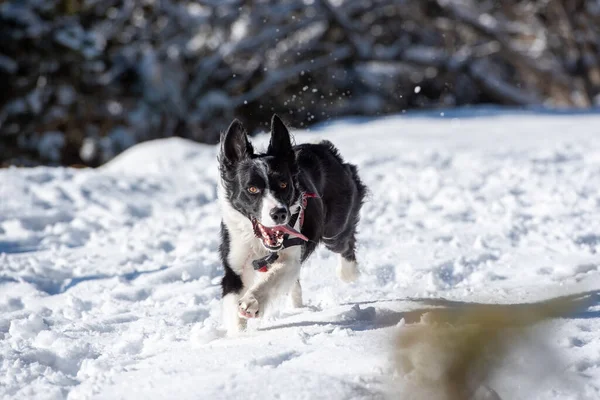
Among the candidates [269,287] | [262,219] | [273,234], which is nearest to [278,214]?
[262,219]

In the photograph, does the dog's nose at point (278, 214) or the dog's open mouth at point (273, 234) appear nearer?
the dog's nose at point (278, 214)

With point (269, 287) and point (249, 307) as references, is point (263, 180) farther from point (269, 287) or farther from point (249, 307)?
point (249, 307)

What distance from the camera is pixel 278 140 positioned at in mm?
5160

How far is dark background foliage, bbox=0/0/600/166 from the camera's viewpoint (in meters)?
17.8

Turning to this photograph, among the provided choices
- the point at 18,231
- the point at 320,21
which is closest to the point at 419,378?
the point at 18,231

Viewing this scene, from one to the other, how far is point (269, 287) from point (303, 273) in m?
1.91

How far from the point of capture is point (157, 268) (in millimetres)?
7230

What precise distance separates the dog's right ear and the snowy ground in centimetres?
97

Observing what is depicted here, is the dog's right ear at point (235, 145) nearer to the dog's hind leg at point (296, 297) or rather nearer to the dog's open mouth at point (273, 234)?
the dog's open mouth at point (273, 234)

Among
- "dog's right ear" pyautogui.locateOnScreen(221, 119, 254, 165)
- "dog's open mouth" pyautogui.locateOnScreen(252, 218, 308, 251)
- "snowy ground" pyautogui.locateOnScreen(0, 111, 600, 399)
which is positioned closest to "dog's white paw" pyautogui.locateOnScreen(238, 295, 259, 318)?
"snowy ground" pyautogui.locateOnScreen(0, 111, 600, 399)

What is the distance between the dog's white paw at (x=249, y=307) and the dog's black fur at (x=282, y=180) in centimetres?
32

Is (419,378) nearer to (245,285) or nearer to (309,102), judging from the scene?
(245,285)

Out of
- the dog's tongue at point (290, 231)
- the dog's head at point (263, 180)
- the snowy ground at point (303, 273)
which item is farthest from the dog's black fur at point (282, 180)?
the snowy ground at point (303, 273)

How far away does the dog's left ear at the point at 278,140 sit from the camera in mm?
5141
